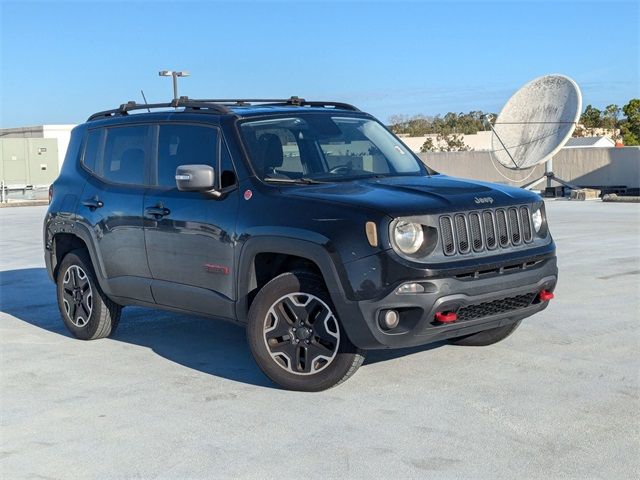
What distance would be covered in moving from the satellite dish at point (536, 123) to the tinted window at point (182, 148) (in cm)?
2324

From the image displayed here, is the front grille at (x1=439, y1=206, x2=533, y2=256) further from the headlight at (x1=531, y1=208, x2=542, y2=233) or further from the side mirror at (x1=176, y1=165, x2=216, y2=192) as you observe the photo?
the side mirror at (x1=176, y1=165, x2=216, y2=192)

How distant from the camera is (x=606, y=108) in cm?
7875

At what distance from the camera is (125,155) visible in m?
7.85

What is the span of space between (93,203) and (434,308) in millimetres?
3515

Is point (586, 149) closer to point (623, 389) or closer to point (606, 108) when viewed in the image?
point (623, 389)

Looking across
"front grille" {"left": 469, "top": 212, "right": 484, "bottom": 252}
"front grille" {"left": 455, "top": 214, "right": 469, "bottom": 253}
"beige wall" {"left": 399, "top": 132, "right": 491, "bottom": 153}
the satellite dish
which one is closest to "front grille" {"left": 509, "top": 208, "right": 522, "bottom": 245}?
"front grille" {"left": 469, "top": 212, "right": 484, "bottom": 252}

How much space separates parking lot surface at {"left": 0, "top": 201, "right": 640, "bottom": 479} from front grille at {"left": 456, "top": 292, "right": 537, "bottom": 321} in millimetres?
483

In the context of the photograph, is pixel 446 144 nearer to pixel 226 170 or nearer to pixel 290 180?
pixel 226 170

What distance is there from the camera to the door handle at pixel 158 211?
7122mm

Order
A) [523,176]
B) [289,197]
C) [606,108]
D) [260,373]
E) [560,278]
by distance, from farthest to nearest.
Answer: [606,108] → [523,176] → [560,278] → [260,373] → [289,197]

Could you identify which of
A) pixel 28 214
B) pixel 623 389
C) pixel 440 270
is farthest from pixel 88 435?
pixel 28 214

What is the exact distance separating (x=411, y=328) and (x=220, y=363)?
1943mm

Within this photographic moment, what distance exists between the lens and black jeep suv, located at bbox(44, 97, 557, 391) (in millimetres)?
5816

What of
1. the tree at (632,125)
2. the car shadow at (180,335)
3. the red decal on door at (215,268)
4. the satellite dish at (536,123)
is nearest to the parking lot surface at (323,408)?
the car shadow at (180,335)
